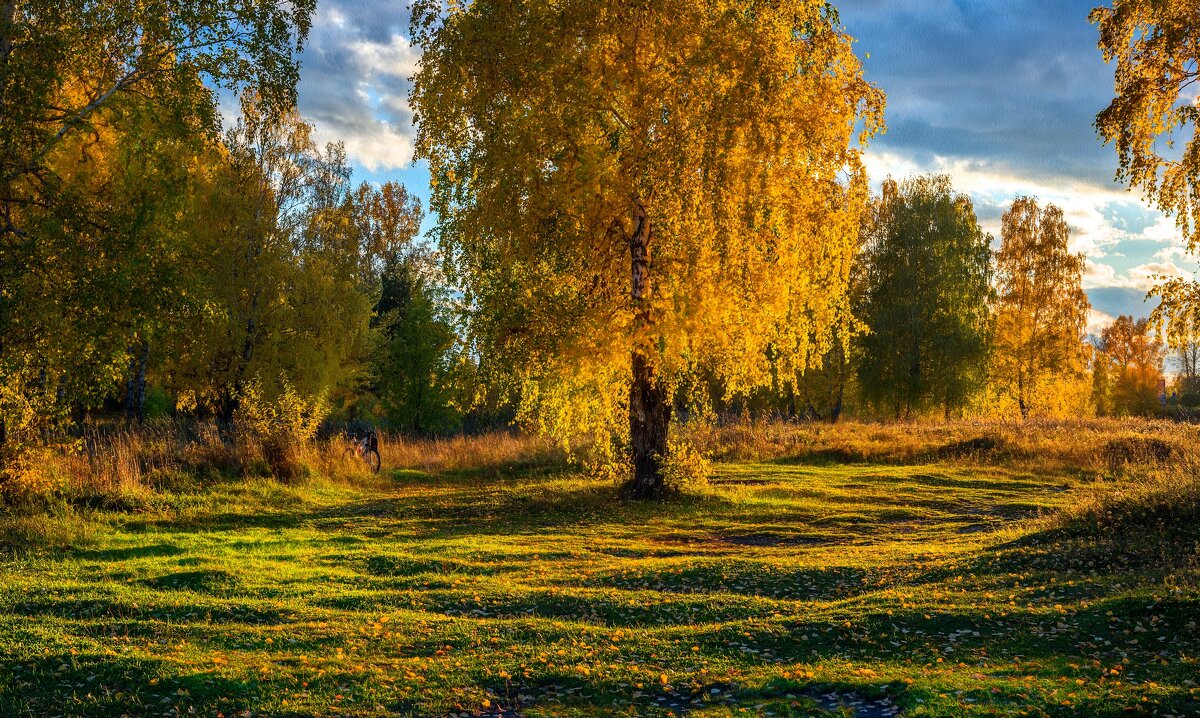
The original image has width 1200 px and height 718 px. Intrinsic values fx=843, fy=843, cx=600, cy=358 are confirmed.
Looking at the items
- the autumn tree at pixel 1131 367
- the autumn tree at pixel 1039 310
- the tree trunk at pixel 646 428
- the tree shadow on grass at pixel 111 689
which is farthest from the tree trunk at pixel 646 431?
the autumn tree at pixel 1131 367

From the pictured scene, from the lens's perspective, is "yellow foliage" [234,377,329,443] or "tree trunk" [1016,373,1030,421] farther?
"tree trunk" [1016,373,1030,421]

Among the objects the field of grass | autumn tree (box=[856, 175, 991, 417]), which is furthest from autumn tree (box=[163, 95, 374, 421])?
autumn tree (box=[856, 175, 991, 417])

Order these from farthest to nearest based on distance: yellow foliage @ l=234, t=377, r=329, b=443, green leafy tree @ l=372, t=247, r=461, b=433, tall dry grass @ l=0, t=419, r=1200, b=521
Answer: green leafy tree @ l=372, t=247, r=461, b=433, yellow foliage @ l=234, t=377, r=329, b=443, tall dry grass @ l=0, t=419, r=1200, b=521

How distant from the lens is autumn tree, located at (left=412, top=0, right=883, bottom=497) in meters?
18.6

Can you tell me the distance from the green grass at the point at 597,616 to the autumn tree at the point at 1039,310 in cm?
3509

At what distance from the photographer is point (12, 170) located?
51.7ft

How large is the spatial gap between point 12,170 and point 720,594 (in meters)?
15.0

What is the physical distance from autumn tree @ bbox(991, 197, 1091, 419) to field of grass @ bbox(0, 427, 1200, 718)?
114 feet

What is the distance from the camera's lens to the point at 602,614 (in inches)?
470

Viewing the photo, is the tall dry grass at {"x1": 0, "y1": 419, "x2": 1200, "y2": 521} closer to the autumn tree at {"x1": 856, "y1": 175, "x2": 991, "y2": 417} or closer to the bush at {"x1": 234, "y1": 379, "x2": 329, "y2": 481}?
the bush at {"x1": 234, "y1": 379, "x2": 329, "y2": 481}

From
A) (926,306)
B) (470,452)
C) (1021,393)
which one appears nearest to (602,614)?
(470,452)

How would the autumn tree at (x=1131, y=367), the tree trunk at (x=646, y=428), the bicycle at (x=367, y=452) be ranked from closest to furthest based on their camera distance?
the tree trunk at (x=646, y=428) → the bicycle at (x=367, y=452) → the autumn tree at (x=1131, y=367)

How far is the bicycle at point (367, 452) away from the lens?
1096 inches

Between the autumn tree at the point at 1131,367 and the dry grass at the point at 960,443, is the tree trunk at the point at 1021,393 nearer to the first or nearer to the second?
the dry grass at the point at 960,443
